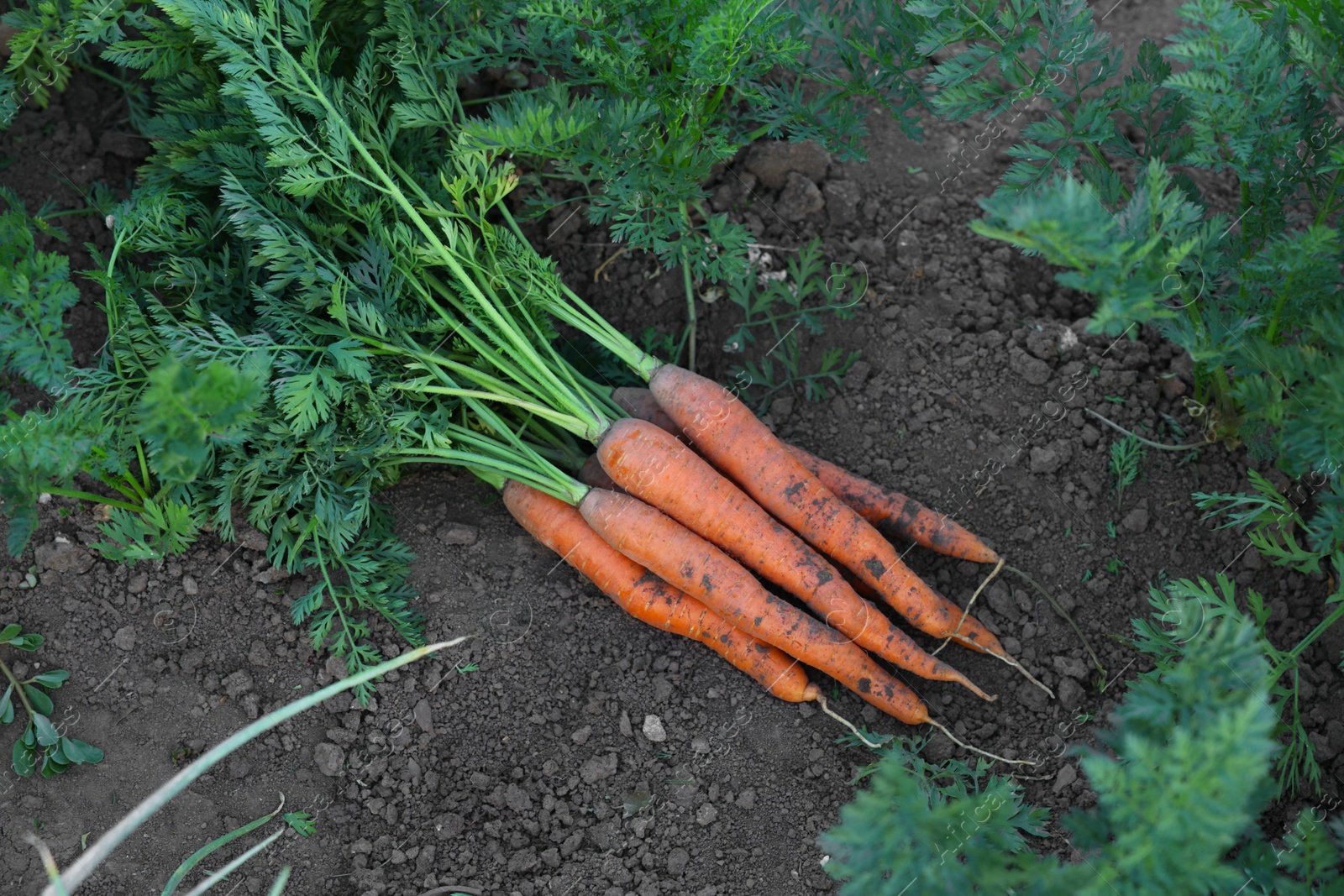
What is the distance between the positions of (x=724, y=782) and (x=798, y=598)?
0.55m

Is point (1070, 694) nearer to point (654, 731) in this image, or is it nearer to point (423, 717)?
point (654, 731)

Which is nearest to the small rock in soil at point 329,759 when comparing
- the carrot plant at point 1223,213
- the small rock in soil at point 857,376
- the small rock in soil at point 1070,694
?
the small rock in soil at point 857,376

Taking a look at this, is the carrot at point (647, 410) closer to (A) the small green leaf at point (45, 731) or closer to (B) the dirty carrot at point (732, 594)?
(B) the dirty carrot at point (732, 594)

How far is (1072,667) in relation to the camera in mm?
2475

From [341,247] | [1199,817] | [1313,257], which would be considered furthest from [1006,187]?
[341,247]

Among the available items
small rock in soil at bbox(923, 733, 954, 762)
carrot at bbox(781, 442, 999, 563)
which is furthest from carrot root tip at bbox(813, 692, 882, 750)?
carrot at bbox(781, 442, 999, 563)

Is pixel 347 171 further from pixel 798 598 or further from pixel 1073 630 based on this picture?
pixel 1073 630

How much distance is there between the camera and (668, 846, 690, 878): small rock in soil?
2.30 m

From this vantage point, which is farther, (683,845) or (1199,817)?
(683,845)

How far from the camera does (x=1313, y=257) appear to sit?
6.82ft

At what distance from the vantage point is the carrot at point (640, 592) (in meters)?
2.56

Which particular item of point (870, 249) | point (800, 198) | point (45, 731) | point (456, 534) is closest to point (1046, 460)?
point (870, 249)

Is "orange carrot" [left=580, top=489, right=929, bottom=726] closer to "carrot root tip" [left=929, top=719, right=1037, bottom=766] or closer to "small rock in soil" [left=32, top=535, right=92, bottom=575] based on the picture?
"carrot root tip" [left=929, top=719, right=1037, bottom=766]

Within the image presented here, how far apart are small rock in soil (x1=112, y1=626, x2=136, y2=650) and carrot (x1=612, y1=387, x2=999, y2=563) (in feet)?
4.46
